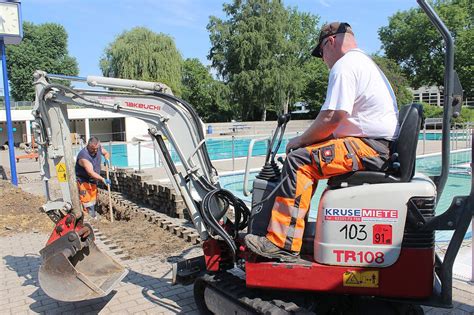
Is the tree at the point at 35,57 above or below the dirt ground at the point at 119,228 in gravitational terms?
above

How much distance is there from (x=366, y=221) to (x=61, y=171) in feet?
11.0

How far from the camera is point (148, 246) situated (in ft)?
21.3

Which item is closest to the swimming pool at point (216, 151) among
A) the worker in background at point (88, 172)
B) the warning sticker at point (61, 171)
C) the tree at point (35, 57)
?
the worker in background at point (88, 172)

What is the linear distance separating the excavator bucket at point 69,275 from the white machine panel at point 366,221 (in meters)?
2.34

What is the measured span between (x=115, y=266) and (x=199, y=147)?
1.77 meters

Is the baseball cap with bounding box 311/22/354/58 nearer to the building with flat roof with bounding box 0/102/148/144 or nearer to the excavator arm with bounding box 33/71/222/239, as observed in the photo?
the excavator arm with bounding box 33/71/222/239

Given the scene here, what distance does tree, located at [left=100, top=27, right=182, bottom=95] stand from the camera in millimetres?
41625

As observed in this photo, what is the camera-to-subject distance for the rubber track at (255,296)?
10.3 feet

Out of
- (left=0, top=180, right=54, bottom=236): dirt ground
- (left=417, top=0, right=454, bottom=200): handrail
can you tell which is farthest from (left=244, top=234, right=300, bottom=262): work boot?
(left=0, top=180, right=54, bottom=236): dirt ground

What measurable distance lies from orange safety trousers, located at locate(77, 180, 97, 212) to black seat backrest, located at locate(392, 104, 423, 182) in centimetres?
615

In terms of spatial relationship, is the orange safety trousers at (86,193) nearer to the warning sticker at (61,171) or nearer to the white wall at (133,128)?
the warning sticker at (61,171)

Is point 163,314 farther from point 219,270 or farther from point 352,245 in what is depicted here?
point 352,245

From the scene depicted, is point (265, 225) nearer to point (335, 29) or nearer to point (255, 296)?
point (255, 296)

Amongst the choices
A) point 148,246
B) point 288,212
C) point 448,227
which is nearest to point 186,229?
point 148,246
